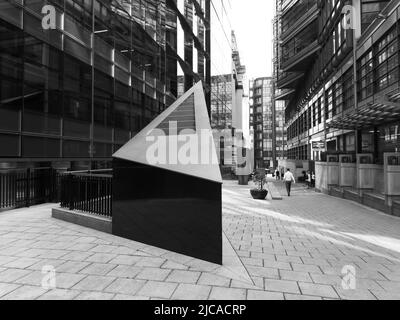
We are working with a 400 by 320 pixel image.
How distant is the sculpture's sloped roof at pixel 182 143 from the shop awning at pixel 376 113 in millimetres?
8263

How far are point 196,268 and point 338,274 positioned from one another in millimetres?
2455

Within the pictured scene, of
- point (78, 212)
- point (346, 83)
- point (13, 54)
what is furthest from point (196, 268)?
point (346, 83)

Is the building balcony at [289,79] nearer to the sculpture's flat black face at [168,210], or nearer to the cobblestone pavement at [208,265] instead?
the cobblestone pavement at [208,265]

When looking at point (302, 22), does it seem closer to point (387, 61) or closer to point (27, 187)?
point (387, 61)

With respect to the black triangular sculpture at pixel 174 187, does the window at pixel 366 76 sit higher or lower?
higher

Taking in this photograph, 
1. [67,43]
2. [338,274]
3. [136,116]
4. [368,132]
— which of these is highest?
[67,43]

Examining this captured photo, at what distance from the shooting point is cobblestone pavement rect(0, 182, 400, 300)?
14.1ft

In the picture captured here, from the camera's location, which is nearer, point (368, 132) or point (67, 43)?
point (67, 43)

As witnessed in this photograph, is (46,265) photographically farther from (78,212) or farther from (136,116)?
(136,116)

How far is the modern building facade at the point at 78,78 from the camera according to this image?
37.3 feet

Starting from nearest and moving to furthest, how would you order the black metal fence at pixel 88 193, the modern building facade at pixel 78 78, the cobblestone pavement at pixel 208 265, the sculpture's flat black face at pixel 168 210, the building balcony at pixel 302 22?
the cobblestone pavement at pixel 208 265
the sculpture's flat black face at pixel 168 210
the black metal fence at pixel 88 193
the modern building facade at pixel 78 78
the building balcony at pixel 302 22

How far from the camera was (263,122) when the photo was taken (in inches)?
4424

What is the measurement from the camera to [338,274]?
511 centimetres

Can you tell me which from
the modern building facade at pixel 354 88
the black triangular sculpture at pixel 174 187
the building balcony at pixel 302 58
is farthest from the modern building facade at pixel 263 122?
the black triangular sculpture at pixel 174 187
